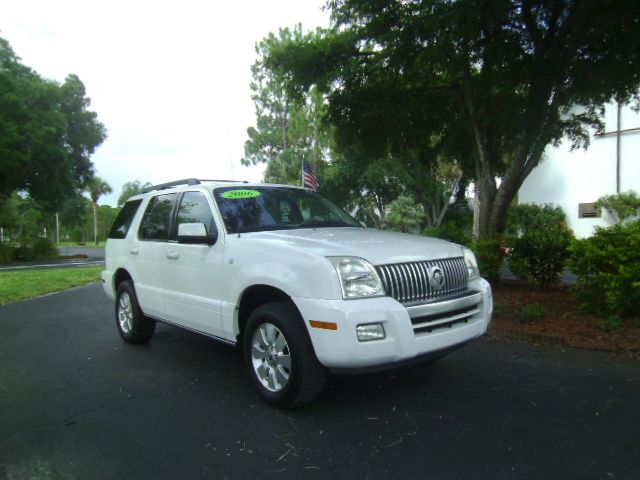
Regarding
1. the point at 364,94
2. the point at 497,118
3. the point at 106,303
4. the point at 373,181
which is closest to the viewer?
the point at 497,118

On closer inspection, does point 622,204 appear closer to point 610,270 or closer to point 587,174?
point 587,174

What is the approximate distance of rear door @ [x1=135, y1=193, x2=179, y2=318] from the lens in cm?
520

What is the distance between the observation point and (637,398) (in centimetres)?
391

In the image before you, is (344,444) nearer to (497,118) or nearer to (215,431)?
(215,431)

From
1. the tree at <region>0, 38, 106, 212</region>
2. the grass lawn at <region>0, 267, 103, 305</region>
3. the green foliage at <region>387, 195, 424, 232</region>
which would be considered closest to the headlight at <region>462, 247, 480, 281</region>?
the grass lawn at <region>0, 267, 103, 305</region>

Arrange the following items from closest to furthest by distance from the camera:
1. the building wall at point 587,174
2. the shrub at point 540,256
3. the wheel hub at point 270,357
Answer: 1. the wheel hub at point 270,357
2. the shrub at point 540,256
3. the building wall at point 587,174

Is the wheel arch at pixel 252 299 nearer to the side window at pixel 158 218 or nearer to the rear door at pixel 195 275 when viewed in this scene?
the rear door at pixel 195 275

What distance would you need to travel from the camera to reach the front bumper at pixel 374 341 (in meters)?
3.27

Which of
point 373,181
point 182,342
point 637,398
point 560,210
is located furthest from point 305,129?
point 637,398

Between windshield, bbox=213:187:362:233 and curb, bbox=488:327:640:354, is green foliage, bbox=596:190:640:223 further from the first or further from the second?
windshield, bbox=213:187:362:233

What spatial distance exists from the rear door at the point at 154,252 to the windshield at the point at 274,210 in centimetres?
92

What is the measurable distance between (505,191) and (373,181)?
21.2m

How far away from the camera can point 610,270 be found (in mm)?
5801

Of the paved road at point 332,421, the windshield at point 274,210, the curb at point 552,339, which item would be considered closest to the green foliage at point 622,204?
the curb at point 552,339
